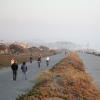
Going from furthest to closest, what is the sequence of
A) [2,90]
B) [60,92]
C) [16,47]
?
1. [16,47]
2. [2,90]
3. [60,92]

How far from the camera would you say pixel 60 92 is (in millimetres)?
22578

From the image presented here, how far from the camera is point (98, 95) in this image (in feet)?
75.4

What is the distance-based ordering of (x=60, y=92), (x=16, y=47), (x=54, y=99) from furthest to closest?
1. (x=16, y=47)
2. (x=60, y=92)
3. (x=54, y=99)

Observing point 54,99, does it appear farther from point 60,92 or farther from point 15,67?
point 15,67

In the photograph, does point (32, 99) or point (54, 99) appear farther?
point (54, 99)

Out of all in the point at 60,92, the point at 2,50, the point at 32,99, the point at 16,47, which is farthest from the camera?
the point at 16,47

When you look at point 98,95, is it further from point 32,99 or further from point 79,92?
point 32,99

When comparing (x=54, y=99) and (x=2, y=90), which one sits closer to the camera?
(x=54, y=99)

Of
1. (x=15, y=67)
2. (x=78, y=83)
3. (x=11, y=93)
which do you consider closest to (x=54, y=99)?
(x=11, y=93)

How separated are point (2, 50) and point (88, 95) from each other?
437ft

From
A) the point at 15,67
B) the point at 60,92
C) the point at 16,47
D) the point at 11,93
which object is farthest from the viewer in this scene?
the point at 16,47

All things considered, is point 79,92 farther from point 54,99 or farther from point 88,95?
point 54,99

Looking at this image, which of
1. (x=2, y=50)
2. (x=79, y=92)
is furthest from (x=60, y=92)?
(x=2, y=50)

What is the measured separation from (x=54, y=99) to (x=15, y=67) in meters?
12.5
